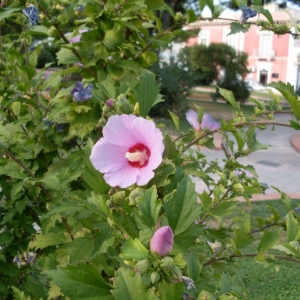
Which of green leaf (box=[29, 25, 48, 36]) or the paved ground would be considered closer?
green leaf (box=[29, 25, 48, 36])

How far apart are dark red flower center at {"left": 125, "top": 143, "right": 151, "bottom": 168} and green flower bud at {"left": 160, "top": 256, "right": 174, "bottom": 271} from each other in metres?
0.17

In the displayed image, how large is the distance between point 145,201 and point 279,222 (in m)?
0.75

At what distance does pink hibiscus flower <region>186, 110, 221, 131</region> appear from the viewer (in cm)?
116

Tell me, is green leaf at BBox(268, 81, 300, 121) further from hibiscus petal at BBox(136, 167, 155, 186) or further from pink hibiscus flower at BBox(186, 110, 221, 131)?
hibiscus petal at BBox(136, 167, 155, 186)

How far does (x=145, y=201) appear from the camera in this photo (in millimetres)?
683

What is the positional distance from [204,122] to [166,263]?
0.61 meters

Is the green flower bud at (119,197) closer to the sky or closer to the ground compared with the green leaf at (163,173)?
closer to the ground

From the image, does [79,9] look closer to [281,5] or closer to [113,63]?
[113,63]

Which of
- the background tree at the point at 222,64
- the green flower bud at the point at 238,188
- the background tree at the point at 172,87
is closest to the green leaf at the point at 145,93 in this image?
the green flower bud at the point at 238,188

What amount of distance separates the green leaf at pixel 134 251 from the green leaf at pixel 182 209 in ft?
0.22

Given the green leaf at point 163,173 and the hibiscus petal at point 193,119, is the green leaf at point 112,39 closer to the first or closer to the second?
the hibiscus petal at point 193,119

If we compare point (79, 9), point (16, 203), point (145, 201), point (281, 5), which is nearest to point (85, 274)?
point (145, 201)

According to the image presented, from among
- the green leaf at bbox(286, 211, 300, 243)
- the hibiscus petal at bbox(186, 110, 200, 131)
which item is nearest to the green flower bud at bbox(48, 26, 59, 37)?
the hibiscus petal at bbox(186, 110, 200, 131)

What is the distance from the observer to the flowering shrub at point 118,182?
2.29ft
